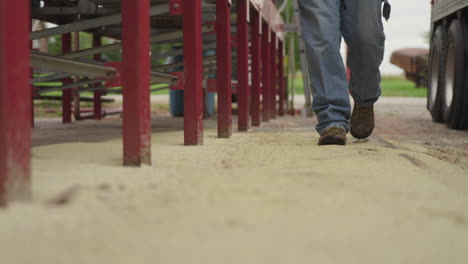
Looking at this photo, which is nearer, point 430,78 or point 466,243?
point 466,243

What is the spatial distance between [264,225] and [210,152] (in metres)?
1.34

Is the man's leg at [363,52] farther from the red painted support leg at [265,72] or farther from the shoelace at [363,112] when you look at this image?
the red painted support leg at [265,72]

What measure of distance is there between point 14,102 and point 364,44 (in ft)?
7.64

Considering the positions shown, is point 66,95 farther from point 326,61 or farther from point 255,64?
point 326,61

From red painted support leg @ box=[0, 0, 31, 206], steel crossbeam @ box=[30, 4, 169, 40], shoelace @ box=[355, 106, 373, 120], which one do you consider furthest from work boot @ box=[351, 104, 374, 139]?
red painted support leg @ box=[0, 0, 31, 206]

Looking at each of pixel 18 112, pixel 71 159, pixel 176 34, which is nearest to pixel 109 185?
pixel 18 112

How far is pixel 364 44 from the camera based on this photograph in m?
3.32

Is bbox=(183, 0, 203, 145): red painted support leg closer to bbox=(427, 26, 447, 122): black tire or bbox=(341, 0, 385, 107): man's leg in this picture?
bbox=(341, 0, 385, 107): man's leg

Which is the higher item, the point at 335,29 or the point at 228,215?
the point at 335,29

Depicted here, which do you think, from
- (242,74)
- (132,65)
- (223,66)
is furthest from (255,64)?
(132,65)

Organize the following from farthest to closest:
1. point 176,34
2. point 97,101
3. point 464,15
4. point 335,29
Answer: point 97,101
point 464,15
point 176,34
point 335,29

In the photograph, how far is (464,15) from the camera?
5.56m

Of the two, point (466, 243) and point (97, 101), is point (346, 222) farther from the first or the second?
point (97, 101)

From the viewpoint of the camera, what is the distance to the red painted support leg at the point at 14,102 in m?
1.33
